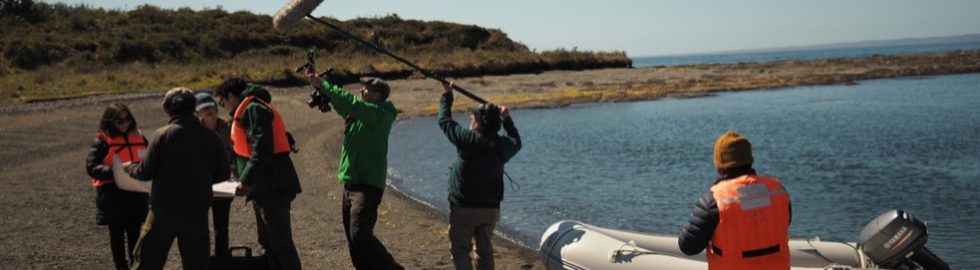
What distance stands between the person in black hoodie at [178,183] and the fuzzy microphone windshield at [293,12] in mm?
1095

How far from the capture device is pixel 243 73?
33.9 m

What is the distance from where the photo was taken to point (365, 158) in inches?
235

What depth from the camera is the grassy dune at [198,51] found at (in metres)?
32.5

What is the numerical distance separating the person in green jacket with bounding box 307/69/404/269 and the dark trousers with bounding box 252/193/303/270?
16.1 inches

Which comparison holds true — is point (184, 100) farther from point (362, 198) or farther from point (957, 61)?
point (957, 61)

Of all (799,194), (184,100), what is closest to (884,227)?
(184,100)

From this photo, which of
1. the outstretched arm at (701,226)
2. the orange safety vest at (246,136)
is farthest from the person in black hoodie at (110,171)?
the outstretched arm at (701,226)

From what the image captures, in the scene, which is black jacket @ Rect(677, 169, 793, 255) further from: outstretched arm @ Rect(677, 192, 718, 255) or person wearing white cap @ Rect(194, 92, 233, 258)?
person wearing white cap @ Rect(194, 92, 233, 258)

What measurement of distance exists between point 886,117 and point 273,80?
65.5ft

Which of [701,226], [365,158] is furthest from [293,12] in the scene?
[701,226]

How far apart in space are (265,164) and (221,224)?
1169 millimetres

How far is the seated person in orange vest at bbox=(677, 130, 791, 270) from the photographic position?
4.41m

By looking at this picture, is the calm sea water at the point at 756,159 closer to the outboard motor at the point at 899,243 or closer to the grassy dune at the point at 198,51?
the outboard motor at the point at 899,243

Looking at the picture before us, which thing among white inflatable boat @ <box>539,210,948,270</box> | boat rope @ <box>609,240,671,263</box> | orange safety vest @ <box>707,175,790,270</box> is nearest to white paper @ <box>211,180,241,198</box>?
white inflatable boat @ <box>539,210,948,270</box>
